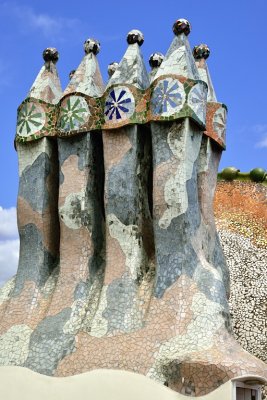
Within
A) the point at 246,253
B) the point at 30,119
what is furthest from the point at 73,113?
the point at 246,253

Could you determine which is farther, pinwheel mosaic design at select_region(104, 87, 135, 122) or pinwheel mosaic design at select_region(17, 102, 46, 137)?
pinwheel mosaic design at select_region(17, 102, 46, 137)

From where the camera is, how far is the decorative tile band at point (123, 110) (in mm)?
7672

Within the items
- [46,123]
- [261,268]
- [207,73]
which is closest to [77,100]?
[46,123]

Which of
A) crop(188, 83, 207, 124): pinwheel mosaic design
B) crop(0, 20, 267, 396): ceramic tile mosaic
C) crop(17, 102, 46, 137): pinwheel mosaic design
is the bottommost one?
crop(0, 20, 267, 396): ceramic tile mosaic

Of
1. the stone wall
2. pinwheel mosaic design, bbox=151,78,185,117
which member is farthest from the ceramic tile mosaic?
the stone wall

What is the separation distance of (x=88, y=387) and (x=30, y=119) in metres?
3.92

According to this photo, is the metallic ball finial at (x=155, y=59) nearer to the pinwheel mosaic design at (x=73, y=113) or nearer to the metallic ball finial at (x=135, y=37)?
the metallic ball finial at (x=135, y=37)

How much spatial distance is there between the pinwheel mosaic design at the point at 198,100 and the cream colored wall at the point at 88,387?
10.8 feet

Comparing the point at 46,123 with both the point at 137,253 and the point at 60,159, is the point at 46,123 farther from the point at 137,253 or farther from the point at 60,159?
the point at 137,253

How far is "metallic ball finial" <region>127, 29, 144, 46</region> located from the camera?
867 centimetres

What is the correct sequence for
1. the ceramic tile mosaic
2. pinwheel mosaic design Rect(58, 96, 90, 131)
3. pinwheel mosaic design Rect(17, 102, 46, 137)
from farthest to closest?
pinwheel mosaic design Rect(17, 102, 46, 137), pinwheel mosaic design Rect(58, 96, 90, 131), the ceramic tile mosaic

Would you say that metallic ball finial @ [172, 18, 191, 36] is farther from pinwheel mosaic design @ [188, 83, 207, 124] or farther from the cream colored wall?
the cream colored wall

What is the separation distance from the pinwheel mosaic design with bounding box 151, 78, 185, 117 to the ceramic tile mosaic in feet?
0.05

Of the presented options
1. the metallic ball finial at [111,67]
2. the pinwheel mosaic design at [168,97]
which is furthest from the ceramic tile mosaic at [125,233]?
the metallic ball finial at [111,67]
